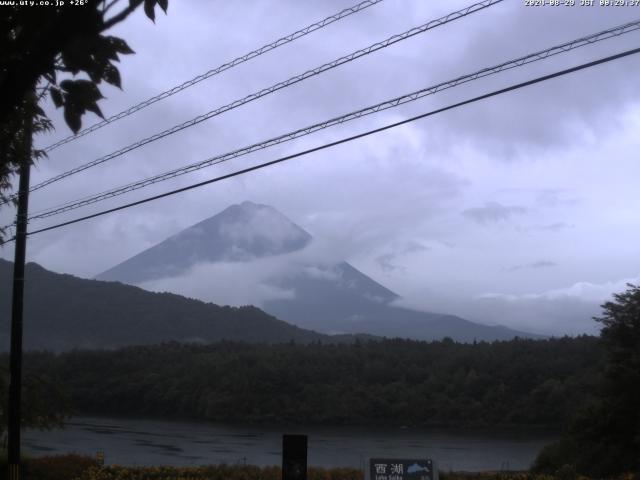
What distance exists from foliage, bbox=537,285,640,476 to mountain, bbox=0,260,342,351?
180ft

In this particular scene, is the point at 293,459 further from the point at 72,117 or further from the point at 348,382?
the point at 348,382

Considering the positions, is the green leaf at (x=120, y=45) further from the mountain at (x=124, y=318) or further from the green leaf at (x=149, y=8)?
the mountain at (x=124, y=318)

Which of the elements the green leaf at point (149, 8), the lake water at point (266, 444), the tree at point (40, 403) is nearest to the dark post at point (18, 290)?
the tree at point (40, 403)

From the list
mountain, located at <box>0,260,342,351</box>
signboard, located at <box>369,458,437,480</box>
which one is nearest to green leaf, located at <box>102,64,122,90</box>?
signboard, located at <box>369,458,437,480</box>

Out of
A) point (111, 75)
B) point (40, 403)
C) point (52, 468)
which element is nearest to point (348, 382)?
point (52, 468)

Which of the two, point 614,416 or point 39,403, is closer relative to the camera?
point 39,403

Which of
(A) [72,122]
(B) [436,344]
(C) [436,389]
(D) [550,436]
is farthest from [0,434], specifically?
(B) [436,344]

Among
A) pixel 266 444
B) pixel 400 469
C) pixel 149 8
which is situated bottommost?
pixel 266 444

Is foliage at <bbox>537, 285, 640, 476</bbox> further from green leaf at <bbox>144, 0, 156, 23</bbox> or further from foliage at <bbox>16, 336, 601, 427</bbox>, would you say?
green leaf at <bbox>144, 0, 156, 23</bbox>

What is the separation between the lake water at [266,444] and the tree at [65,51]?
57.2ft

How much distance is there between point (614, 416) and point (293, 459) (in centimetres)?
1191

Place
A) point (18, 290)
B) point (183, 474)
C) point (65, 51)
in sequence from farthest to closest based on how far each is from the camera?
point (183, 474), point (18, 290), point (65, 51)

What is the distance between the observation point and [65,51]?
2.80 metres

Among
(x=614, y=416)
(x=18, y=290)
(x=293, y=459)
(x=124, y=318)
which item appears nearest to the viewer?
(x=293, y=459)
